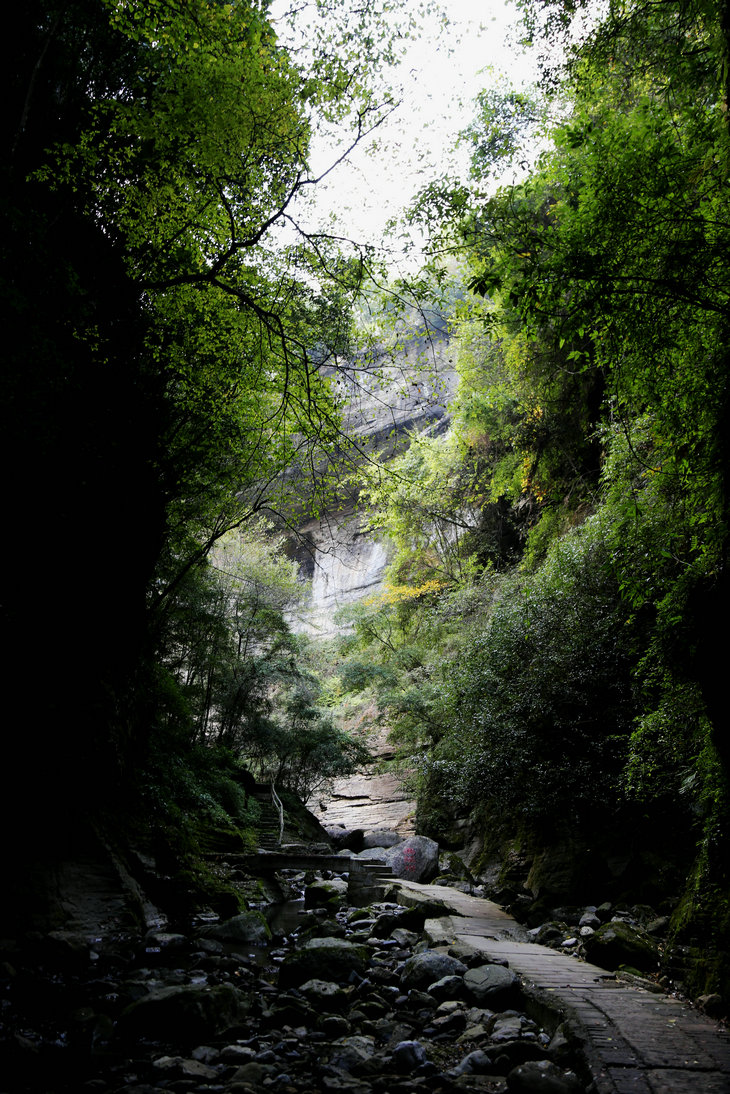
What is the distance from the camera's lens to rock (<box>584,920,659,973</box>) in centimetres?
494

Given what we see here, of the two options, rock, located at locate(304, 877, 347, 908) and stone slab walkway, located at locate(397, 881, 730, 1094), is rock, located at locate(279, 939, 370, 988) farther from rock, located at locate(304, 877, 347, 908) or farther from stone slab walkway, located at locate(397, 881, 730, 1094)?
rock, located at locate(304, 877, 347, 908)

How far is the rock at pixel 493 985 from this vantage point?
14.6 feet

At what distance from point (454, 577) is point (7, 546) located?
13.4 m

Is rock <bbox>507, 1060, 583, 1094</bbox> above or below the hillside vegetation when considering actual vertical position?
below

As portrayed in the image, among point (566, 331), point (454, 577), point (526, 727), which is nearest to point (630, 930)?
point (526, 727)

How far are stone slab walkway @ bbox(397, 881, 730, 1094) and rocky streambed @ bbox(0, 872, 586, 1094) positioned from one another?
18 cm

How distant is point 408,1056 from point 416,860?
9515 mm

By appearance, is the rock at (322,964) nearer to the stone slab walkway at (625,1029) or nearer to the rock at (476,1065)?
the stone slab walkway at (625,1029)

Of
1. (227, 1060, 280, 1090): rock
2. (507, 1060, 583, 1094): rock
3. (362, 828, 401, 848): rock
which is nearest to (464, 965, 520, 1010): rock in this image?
(507, 1060, 583, 1094): rock

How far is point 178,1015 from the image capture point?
4242mm

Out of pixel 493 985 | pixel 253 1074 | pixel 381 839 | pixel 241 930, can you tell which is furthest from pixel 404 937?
pixel 381 839

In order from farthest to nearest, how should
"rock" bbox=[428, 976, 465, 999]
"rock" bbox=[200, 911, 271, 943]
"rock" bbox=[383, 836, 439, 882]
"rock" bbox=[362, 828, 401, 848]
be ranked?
"rock" bbox=[362, 828, 401, 848] < "rock" bbox=[383, 836, 439, 882] < "rock" bbox=[200, 911, 271, 943] < "rock" bbox=[428, 976, 465, 999]

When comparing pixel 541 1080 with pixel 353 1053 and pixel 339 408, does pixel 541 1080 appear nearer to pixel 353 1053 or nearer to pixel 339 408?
pixel 353 1053

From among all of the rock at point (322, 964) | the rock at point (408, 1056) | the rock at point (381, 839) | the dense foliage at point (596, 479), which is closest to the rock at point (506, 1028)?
the rock at point (408, 1056)
